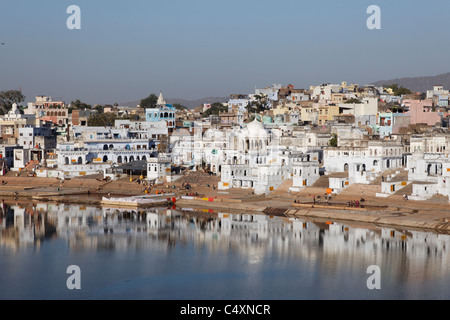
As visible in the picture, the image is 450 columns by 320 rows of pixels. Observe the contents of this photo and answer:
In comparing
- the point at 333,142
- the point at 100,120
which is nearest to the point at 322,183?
the point at 333,142

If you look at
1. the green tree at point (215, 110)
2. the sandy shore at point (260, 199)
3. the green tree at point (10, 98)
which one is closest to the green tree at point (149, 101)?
the green tree at point (215, 110)

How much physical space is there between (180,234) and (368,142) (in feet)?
46.4

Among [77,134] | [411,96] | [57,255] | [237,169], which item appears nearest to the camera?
[57,255]

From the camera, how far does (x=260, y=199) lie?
132 ft

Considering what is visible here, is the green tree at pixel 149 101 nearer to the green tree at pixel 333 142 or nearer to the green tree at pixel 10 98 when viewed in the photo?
the green tree at pixel 10 98

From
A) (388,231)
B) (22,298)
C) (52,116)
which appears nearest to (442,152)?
(388,231)

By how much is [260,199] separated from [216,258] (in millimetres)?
12990

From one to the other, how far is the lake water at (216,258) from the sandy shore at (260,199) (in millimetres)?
1271

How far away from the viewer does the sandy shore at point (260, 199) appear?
33.2m

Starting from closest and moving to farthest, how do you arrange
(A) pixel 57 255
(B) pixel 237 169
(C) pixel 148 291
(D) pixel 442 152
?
(C) pixel 148 291 < (A) pixel 57 255 < (D) pixel 442 152 < (B) pixel 237 169

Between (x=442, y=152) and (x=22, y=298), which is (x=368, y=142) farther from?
(x=22, y=298)

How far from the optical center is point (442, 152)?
1614 inches

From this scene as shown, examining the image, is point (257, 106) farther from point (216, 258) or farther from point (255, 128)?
point (216, 258)
